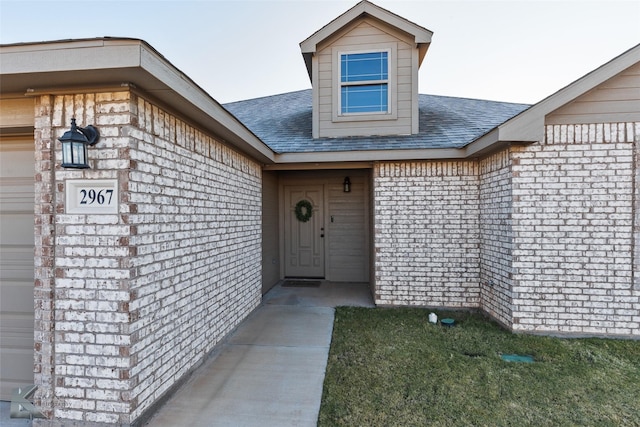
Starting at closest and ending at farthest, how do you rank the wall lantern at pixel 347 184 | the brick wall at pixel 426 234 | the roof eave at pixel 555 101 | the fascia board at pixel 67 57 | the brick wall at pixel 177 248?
the fascia board at pixel 67 57 < the brick wall at pixel 177 248 < the roof eave at pixel 555 101 < the brick wall at pixel 426 234 < the wall lantern at pixel 347 184

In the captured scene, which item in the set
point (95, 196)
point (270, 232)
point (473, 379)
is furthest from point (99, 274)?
point (270, 232)

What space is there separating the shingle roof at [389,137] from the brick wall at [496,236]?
738 millimetres

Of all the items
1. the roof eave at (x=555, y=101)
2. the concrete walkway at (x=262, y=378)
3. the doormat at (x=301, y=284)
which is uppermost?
the roof eave at (x=555, y=101)

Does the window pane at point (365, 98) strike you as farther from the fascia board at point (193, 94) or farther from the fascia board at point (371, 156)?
the fascia board at point (193, 94)

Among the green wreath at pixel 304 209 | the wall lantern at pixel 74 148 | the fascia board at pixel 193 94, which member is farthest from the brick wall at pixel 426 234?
the wall lantern at pixel 74 148

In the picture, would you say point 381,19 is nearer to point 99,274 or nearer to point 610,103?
point 610,103

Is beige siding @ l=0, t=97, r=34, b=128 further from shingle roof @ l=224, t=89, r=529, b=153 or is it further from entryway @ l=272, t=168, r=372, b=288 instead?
entryway @ l=272, t=168, r=372, b=288

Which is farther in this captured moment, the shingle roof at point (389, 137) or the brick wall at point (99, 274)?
the shingle roof at point (389, 137)

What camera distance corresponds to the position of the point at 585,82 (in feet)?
11.9

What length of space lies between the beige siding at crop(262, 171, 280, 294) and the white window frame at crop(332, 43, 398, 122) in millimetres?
1970

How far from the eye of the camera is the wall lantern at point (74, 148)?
2029mm

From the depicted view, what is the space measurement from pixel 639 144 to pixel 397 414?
436cm

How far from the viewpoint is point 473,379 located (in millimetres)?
2924

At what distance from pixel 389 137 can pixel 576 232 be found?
316 centimetres
